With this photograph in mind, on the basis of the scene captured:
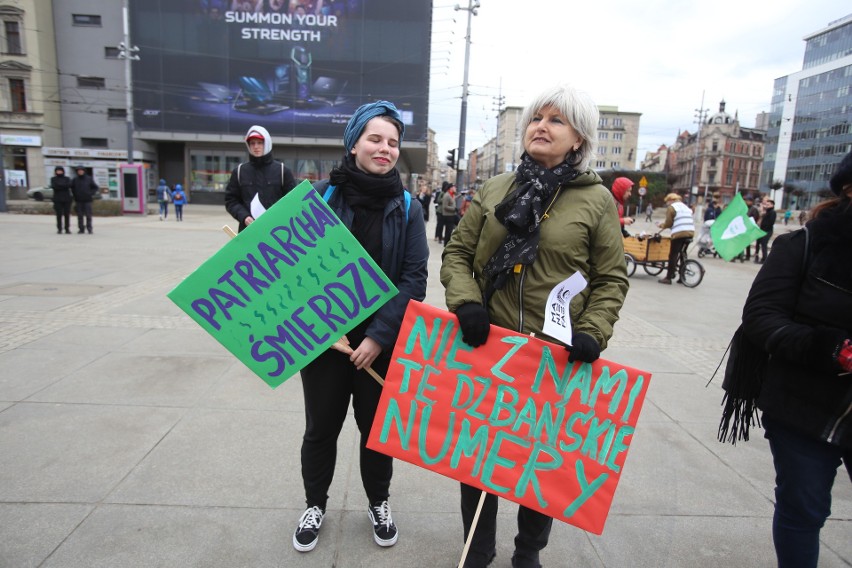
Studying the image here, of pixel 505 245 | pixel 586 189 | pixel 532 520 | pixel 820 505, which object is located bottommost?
pixel 532 520

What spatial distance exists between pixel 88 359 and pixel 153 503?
2442mm

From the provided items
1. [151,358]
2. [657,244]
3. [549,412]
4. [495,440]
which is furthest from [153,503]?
[657,244]

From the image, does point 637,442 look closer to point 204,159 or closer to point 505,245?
point 505,245

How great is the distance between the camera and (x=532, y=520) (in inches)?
83.7

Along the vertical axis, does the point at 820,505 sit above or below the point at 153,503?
above

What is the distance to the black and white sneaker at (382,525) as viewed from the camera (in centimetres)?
235

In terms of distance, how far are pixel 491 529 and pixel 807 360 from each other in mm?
1313

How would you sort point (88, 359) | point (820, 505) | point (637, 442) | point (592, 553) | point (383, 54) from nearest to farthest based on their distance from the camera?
1. point (820, 505)
2. point (592, 553)
3. point (637, 442)
4. point (88, 359)
5. point (383, 54)

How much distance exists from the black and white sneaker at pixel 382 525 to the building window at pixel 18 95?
46462 mm

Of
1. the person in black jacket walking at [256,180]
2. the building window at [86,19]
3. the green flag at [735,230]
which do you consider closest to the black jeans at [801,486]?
the person in black jacket walking at [256,180]

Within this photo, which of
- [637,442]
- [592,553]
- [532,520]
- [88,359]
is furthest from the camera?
[88,359]

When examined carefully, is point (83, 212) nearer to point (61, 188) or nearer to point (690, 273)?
point (61, 188)

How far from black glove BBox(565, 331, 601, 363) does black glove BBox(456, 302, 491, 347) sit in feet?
0.98

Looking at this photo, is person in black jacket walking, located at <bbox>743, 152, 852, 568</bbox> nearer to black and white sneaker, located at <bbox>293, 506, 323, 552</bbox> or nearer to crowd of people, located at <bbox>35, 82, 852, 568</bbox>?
crowd of people, located at <bbox>35, 82, 852, 568</bbox>
